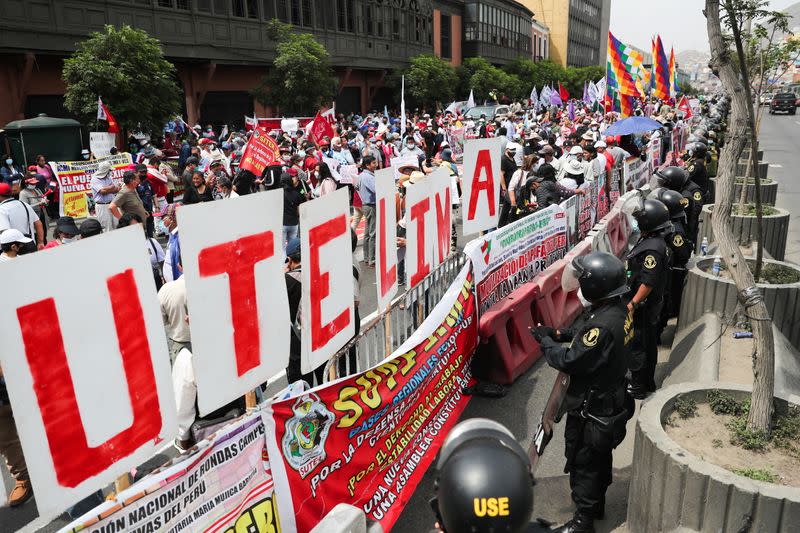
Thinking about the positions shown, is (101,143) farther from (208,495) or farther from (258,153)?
(208,495)

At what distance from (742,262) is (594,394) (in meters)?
1.20

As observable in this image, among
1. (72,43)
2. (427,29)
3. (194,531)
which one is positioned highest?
(427,29)

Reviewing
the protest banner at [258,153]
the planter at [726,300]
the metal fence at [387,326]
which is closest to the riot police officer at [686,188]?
the planter at [726,300]

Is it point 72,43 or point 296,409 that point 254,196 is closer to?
point 296,409

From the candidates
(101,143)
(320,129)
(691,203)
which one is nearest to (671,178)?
(691,203)

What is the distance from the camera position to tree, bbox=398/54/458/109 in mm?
41375

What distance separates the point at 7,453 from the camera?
431 centimetres

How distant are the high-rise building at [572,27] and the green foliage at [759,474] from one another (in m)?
104

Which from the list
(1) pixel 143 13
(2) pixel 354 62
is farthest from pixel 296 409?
(2) pixel 354 62

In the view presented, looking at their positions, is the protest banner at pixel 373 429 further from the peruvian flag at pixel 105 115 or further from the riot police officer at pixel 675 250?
the peruvian flag at pixel 105 115

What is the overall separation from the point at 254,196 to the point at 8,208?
19.8 feet

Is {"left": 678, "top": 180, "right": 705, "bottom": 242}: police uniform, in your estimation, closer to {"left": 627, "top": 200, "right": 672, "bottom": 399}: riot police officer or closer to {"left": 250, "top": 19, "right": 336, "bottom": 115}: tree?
{"left": 627, "top": 200, "right": 672, "bottom": 399}: riot police officer

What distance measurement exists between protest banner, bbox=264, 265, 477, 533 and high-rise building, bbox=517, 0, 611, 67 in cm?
10321

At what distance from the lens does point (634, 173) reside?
1447 centimetres
